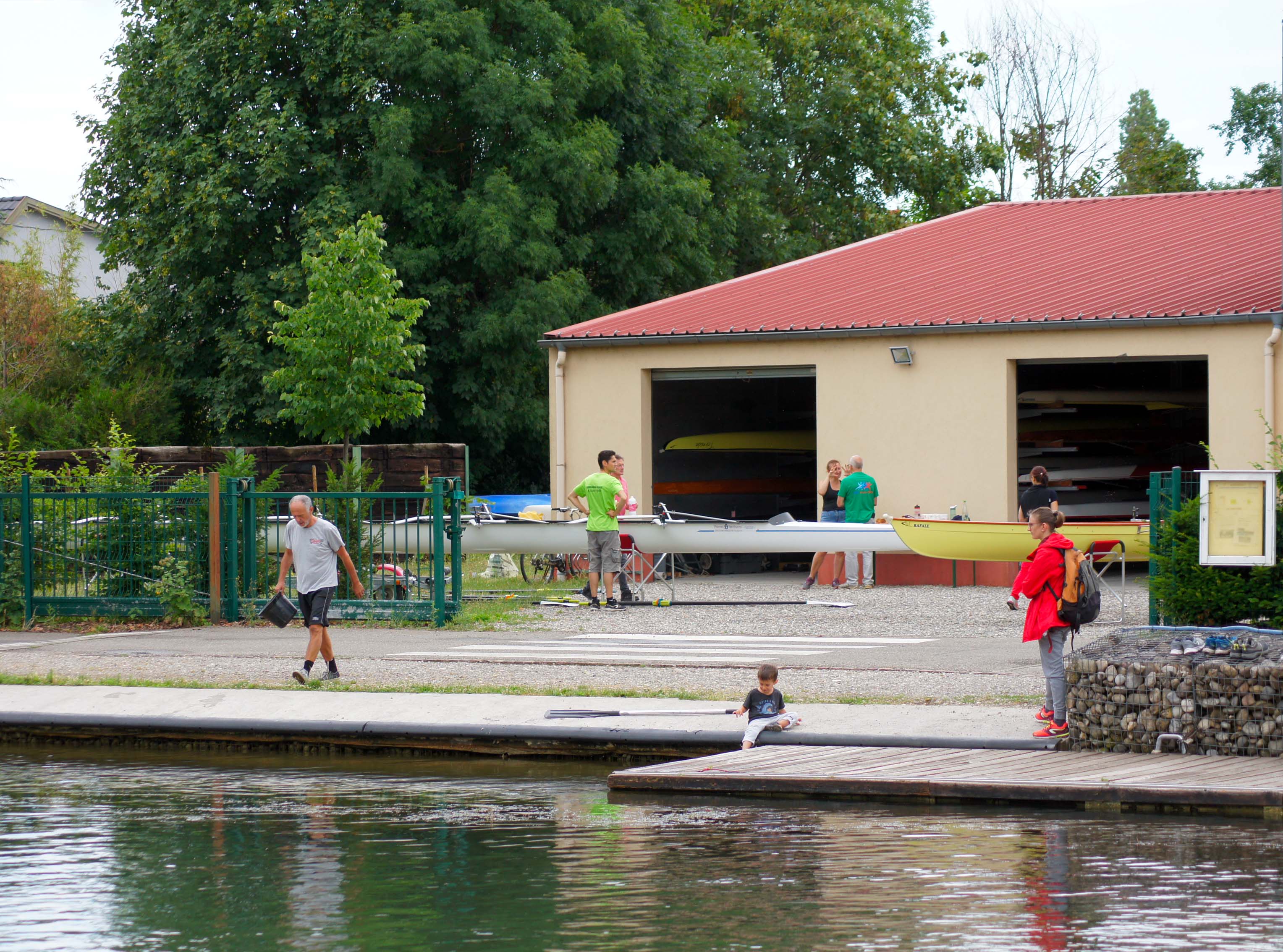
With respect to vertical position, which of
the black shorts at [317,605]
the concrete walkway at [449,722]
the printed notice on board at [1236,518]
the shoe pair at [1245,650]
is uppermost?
the printed notice on board at [1236,518]

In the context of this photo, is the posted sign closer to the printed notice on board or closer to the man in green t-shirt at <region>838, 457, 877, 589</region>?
the printed notice on board

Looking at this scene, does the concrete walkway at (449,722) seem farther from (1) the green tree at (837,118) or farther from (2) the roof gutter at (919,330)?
(1) the green tree at (837,118)

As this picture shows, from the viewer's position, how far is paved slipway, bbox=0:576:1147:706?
13242 mm

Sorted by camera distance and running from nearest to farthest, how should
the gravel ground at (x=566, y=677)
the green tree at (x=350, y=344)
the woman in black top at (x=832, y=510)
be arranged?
the gravel ground at (x=566, y=677)
the woman in black top at (x=832, y=510)
the green tree at (x=350, y=344)

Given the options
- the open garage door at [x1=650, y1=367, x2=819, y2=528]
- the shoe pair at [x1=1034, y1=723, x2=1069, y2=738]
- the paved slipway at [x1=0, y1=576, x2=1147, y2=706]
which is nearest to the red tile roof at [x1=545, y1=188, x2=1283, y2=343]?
the open garage door at [x1=650, y1=367, x2=819, y2=528]

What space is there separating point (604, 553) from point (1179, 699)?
418 inches

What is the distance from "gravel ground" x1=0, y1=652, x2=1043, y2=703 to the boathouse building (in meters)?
9.01

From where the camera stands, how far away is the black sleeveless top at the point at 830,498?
2347 centimetres

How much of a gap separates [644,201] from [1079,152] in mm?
19962

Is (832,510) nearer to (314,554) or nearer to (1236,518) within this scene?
(1236,518)

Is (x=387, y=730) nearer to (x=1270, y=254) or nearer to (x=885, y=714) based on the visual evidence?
(x=885, y=714)

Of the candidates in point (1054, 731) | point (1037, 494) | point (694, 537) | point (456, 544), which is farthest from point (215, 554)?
point (1054, 731)

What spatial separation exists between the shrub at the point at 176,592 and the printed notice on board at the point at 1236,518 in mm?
11221

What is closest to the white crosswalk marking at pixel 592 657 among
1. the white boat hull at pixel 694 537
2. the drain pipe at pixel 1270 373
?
the white boat hull at pixel 694 537
